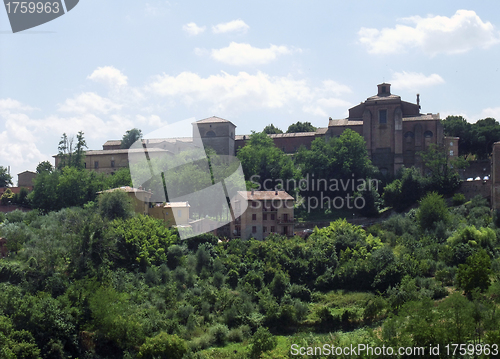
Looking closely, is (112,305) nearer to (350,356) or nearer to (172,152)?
(350,356)

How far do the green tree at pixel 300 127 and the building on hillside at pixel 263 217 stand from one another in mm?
28704

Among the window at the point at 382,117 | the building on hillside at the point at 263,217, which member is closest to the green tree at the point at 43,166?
the building on hillside at the point at 263,217

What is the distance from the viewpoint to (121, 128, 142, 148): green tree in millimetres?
66363

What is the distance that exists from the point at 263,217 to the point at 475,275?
1549 centimetres

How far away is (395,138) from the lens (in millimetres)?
55562

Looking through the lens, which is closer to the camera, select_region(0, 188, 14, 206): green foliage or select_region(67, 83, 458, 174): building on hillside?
select_region(0, 188, 14, 206): green foliage

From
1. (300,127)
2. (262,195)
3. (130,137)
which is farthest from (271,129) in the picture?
(262,195)

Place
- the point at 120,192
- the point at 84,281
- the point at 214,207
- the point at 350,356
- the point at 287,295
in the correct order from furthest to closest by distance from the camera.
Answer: the point at 214,207
the point at 120,192
the point at 287,295
the point at 84,281
the point at 350,356

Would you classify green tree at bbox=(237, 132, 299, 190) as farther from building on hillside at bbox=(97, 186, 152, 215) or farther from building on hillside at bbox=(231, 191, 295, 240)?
building on hillside at bbox=(97, 186, 152, 215)

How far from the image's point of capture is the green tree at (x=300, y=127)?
6919 cm

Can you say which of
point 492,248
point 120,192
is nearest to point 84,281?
point 120,192

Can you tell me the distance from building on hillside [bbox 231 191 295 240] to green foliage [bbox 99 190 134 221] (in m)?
7.46

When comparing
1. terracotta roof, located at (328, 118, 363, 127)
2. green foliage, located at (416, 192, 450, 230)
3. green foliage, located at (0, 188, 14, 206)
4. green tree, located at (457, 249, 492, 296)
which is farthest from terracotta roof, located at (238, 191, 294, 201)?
green foliage, located at (0, 188, 14, 206)

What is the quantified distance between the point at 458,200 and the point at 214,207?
18837 mm
